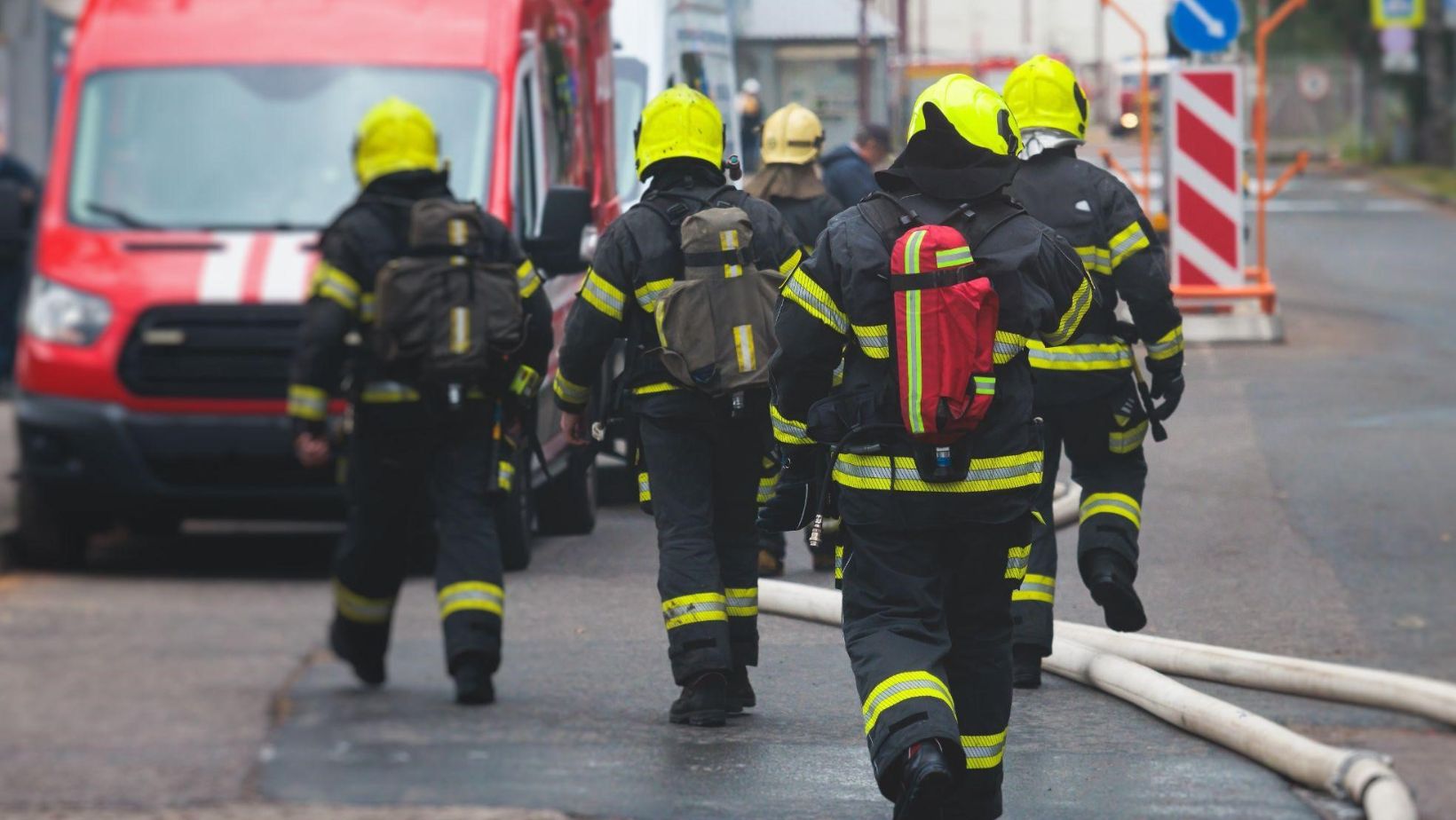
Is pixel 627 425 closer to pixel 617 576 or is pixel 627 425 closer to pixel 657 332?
pixel 657 332

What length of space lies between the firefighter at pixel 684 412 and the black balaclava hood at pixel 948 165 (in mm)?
1439

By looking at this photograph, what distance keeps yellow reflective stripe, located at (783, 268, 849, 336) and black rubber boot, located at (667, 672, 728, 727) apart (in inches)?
67.2

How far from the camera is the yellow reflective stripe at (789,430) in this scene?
18.0ft

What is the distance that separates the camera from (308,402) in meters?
6.78

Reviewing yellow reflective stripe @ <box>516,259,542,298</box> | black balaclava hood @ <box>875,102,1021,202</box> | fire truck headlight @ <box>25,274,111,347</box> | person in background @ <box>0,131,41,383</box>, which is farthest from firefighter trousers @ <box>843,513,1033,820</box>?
person in background @ <box>0,131,41,383</box>

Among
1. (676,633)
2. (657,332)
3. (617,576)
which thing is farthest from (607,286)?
(617,576)

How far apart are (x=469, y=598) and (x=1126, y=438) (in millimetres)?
1982

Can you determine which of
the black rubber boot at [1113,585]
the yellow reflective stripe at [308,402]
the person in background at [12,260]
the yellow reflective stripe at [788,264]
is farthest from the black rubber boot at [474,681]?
the person in background at [12,260]

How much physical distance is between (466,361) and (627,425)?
1.78ft

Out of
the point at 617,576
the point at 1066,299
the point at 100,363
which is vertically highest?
the point at 1066,299

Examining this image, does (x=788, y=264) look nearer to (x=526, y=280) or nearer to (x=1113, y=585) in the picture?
(x=526, y=280)

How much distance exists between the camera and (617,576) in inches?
359

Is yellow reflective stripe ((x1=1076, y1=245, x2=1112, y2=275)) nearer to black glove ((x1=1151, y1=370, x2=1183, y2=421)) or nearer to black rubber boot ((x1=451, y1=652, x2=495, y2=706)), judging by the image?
black glove ((x1=1151, y1=370, x2=1183, y2=421))

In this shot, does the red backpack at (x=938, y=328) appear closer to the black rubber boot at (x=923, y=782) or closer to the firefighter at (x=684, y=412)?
the black rubber boot at (x=923, y=782)
